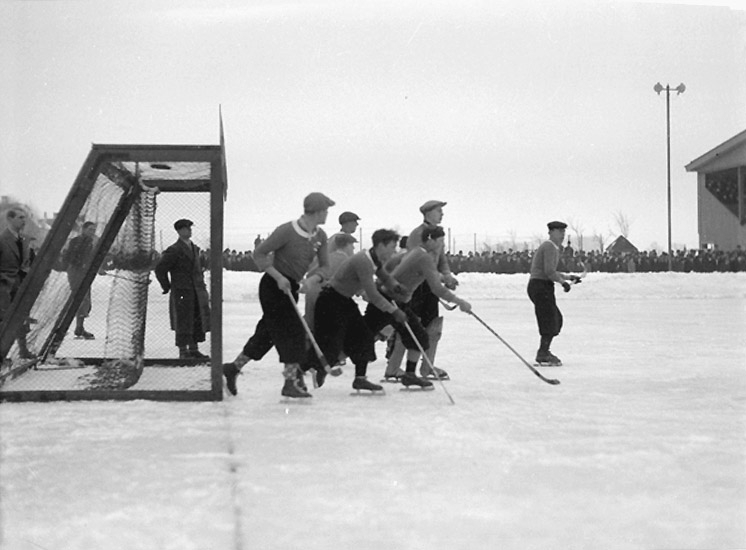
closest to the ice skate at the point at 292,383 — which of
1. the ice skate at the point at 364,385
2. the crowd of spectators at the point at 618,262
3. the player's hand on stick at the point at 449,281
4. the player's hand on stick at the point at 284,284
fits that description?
the ice skate at the point at 364,385

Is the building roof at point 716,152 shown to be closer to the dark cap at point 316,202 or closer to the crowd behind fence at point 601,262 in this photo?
the crowd behind fence at point 601,262

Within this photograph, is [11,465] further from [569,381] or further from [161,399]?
[569,381]

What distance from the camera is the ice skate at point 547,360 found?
9.15m

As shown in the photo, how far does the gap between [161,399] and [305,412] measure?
113 cm

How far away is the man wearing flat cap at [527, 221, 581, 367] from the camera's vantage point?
30.1 feet

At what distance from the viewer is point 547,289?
9.37 m

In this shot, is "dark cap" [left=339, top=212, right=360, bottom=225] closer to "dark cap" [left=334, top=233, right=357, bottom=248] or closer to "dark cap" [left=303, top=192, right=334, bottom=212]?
"dark cap" [left=334, top=233, right=357, bottom=248]

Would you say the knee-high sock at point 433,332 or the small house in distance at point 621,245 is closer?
the knee-high sock at point 433,332

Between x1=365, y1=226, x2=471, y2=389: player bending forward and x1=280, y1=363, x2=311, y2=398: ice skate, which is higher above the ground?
x1=365, y1=226, x2=471, y2=389: player bending forward

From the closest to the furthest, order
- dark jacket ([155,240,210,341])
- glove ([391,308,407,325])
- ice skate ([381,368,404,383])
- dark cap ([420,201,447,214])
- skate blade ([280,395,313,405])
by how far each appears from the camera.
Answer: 1. skate blade ([280,395,313,405])
2. glove ([391,308,407,325])
3. dark cap ([420,201,447,214])
4. ice skate ([381,368,404,383])
5. dark jacket ([155,240,210,341])

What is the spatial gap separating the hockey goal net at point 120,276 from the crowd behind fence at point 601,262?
24.0 metres

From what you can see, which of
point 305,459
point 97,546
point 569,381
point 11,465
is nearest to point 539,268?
point 569,381

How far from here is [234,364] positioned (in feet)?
23.2

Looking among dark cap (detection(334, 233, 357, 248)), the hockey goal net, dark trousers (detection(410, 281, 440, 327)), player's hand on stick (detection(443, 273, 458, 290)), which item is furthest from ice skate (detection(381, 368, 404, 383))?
the hockey goal net
